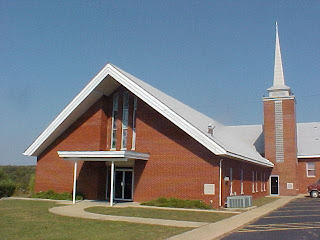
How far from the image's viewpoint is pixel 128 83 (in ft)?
81.3

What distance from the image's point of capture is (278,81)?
146ft

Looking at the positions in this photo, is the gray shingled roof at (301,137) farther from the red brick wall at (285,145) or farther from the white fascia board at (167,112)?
the white fascia board at (167,112)

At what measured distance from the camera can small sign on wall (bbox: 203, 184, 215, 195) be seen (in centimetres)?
2281

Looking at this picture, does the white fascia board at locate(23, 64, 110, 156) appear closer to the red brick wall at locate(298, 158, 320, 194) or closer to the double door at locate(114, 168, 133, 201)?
the double door at locate(114, 168, 133, 201)

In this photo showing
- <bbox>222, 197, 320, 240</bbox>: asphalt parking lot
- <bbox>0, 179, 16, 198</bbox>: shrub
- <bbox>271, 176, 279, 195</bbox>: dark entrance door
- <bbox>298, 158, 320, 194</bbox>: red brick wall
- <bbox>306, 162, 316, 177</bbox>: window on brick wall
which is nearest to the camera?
<bbox>222, 197, 320, 240</bbox>: asphalt parking lot

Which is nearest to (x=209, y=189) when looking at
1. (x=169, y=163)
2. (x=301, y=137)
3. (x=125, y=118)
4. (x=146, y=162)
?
(x=169, y=163)

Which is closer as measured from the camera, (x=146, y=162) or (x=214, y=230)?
Result: (x=214, y=230)

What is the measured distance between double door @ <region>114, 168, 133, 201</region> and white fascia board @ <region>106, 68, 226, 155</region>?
484 cm

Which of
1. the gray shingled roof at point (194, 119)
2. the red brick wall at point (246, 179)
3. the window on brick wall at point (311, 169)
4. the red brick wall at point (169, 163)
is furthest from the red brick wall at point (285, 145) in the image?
the red brick wall at point (169, 163)

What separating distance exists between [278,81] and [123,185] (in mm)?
25341

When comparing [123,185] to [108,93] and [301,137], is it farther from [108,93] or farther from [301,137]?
[301,137]

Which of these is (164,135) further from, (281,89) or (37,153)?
(281,89)

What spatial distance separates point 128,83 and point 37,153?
901cm

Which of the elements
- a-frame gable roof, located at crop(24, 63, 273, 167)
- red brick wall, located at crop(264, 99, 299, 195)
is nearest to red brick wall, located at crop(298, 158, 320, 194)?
red brick wall, located at crop(264, 99, 299, 195)
